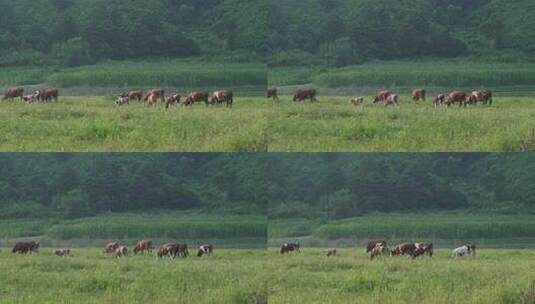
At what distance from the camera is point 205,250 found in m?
10.1

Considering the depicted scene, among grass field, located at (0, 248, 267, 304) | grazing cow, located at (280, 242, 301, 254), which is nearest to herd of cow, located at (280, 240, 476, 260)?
grazing cow, located at (280, 242, 301, 254)

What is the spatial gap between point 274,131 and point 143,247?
1605mm

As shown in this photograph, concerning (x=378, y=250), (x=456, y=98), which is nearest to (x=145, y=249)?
(x=378, y=250)

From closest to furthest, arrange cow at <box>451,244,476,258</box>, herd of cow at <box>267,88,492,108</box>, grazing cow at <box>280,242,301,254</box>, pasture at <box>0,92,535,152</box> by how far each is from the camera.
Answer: pasture at <box>0,92,535,152</box> < grazing cow at <box>280,242,301,254</box> < herd of cow at <box>267,88,492,108</box> < cow at <box>451,244,476,258</box>

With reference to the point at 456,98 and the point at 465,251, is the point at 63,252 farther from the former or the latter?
the point at 456,98

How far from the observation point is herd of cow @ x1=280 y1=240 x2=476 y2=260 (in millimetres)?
10039

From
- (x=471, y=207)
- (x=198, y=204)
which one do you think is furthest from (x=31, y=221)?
(x=471, y=207)

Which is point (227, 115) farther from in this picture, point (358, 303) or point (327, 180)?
point (358, 303)

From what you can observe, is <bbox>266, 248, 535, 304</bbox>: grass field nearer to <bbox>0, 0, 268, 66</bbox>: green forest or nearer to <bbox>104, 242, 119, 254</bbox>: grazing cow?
<bbox>104, 242, 119, 254</bbox>: grazing cow

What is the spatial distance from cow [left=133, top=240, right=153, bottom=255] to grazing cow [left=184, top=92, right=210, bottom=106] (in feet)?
4.28

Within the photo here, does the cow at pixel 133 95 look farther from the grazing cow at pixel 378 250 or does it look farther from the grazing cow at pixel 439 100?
the grazing cow at pixel 439 100

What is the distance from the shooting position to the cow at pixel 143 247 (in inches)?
396

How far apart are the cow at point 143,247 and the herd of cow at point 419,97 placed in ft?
5.63

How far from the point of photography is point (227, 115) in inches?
390
